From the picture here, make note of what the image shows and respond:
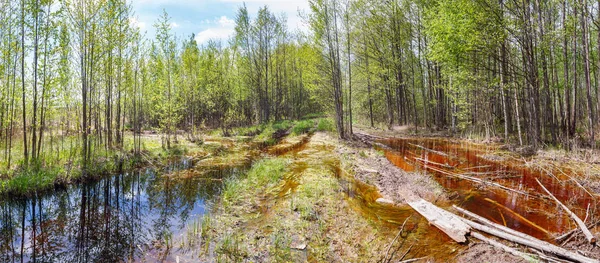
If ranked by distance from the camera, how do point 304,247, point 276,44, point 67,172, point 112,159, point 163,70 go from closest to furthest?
1. point 304,247
2. point 67,172
3. point 112,159
4. point 163,70
5. point 276,44

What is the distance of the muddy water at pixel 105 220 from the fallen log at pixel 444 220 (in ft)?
17.8

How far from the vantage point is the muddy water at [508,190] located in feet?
19.0

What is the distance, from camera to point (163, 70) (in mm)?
20031

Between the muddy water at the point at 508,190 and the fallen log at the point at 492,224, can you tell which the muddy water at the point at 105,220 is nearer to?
the fallen log at the point at 492,224

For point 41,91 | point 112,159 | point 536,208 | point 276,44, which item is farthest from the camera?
point 276,44

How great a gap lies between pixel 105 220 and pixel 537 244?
961cm

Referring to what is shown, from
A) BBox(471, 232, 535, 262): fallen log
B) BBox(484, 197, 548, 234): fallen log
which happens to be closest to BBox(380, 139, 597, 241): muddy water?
BBox(484, 197, 548, 234): fallen log

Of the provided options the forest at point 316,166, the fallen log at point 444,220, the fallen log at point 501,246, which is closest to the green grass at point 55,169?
the forest at point 316,166

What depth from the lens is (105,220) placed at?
7.23m

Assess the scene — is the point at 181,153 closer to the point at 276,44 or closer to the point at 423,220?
the point at 423,220

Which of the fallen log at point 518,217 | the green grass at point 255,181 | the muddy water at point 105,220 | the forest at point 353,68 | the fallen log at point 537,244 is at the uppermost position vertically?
the forest at point 353,68

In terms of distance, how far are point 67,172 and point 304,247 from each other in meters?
10.4

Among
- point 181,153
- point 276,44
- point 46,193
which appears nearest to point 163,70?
point 181,153

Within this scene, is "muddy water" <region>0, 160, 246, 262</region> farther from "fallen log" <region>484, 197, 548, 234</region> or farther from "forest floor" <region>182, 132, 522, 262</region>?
"fallen log" <region>484, 197, 548, 234</region>
